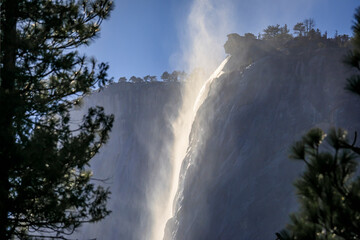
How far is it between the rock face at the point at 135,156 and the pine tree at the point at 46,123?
242ft

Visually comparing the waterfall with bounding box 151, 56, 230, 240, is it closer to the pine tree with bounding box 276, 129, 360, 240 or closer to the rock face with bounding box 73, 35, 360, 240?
the rock face with bounding box 73, 35, 360, 240

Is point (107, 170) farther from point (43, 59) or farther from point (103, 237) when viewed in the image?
point (43, 59)

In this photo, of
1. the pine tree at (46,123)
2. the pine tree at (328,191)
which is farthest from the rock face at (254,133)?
the pine tree at (328,191)

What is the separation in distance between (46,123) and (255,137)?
47252mm

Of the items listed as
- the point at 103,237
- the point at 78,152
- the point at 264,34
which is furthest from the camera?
the point at 103,237

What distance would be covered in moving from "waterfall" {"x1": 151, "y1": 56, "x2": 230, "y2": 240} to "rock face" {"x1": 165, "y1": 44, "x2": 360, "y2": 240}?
508 inches

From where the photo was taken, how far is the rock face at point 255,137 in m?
47.8

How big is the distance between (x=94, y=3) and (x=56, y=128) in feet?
12.7

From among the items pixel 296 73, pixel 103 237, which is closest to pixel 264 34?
pixel 296 73

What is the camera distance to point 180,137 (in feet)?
274

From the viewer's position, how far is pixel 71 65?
9188mm

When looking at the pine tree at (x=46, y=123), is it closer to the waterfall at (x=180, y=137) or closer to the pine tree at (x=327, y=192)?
the pine tree at (x=327, y=192)

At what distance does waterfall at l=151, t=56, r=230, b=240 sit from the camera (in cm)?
7534

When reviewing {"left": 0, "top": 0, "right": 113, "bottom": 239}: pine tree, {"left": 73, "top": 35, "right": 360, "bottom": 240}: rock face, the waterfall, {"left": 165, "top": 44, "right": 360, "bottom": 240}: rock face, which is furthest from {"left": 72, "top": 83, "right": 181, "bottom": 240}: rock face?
{"left": 0, "top": 0, "right": 113, "bottom": 239}: pine tree
